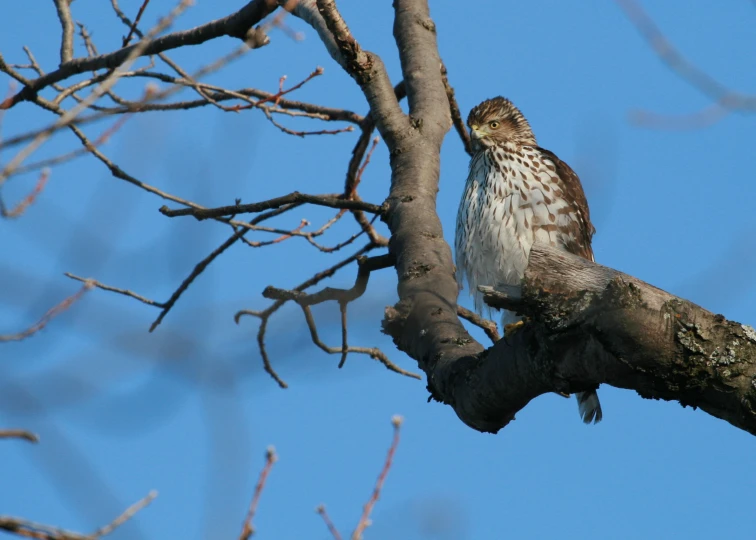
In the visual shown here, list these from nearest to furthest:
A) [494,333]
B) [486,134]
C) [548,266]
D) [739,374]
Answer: [739,374] → [548,266] → [494,333] → [486,134]

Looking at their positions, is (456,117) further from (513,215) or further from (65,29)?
(65,29)

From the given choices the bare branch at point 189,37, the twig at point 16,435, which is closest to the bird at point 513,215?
the bare branch at point 189,37

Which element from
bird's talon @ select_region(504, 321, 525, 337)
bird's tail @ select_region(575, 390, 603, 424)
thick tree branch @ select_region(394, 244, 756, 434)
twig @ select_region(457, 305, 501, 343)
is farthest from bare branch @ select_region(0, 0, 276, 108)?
bird's tail @ select_region(575, 390, 603, 424)

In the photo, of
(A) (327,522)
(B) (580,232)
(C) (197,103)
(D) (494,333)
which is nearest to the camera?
(A) (327,522)

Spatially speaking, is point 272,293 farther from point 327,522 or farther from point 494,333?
point 494,333

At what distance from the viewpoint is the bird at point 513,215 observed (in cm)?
597

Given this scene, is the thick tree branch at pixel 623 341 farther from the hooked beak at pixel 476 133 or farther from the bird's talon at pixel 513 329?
the hooked beak at pixel 476 133

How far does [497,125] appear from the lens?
7.08 metres

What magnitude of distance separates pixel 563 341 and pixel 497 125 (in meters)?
4.42

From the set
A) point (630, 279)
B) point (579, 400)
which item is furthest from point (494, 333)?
point (630, 279)

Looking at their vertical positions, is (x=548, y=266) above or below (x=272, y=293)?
below

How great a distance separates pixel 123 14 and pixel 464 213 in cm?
260

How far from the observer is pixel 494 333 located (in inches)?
205

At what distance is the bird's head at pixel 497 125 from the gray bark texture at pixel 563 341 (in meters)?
2.61
